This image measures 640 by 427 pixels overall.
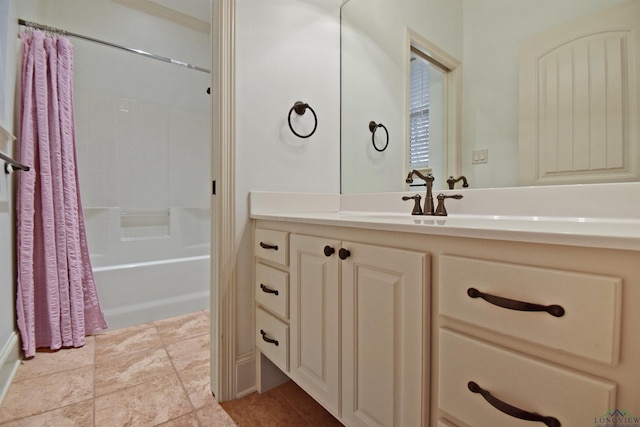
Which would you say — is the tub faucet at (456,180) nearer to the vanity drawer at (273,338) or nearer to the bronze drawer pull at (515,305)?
the bronze drawer pull at (515,305)

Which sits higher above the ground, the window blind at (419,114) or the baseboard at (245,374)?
the window blind at (419,114)

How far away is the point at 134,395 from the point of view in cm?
128

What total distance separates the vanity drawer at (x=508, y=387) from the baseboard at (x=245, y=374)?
952 mm

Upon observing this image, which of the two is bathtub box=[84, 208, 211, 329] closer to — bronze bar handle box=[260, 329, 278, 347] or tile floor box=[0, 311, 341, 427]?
tile floor box=[0, 311, 341, 427]

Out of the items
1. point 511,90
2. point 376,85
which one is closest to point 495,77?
point 511,90

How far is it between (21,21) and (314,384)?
2.50 metres

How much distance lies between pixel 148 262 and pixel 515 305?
244 cm

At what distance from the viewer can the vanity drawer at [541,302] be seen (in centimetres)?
43

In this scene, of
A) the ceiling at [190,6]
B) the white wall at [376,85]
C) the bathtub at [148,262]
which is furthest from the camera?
the ceiling at [190,6]

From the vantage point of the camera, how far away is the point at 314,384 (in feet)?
3.29

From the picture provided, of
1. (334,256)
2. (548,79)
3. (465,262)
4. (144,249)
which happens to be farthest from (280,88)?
(144,249)

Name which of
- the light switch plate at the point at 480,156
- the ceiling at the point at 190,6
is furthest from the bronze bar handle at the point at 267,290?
the ceiling at the point at 190,6

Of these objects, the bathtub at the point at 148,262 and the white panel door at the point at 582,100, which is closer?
the white panel door at the point at 582,100

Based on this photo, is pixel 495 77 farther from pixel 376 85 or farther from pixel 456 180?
pixel 376 85
